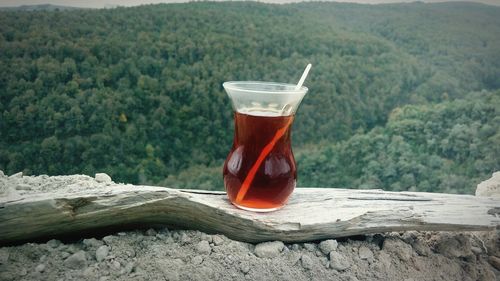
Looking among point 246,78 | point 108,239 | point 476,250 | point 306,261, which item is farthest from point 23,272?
point 246,78

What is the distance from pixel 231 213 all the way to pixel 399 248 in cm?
61

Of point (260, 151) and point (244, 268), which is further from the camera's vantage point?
point (260, 151)

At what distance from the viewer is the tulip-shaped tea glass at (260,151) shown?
1.39 metres

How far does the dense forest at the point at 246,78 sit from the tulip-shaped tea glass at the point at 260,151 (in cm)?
314

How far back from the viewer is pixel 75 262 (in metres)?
1.21

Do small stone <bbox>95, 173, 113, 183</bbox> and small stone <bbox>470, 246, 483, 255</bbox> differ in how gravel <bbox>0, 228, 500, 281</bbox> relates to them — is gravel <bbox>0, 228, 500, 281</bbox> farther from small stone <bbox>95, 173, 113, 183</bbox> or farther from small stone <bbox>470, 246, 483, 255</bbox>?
small stone <bbox>95, 173, 113, 183</bbox>

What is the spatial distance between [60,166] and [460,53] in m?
5.51

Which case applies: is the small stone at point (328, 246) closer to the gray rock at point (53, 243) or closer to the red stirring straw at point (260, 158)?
the red stirring straw at point (260, 158)

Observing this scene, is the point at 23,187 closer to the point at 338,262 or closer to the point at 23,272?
the point at 23,272

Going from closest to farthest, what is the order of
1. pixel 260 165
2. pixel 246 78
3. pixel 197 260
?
pixel 197 260 → pixel 260 165 → pixel 246 78

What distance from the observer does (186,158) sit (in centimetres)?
536

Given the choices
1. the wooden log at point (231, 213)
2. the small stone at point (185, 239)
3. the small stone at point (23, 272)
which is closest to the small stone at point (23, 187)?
the wooden log at point (231, 213)

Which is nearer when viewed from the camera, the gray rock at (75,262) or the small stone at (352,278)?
the gray rock at (75,262)

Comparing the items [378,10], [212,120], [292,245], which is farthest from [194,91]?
[292,245]
